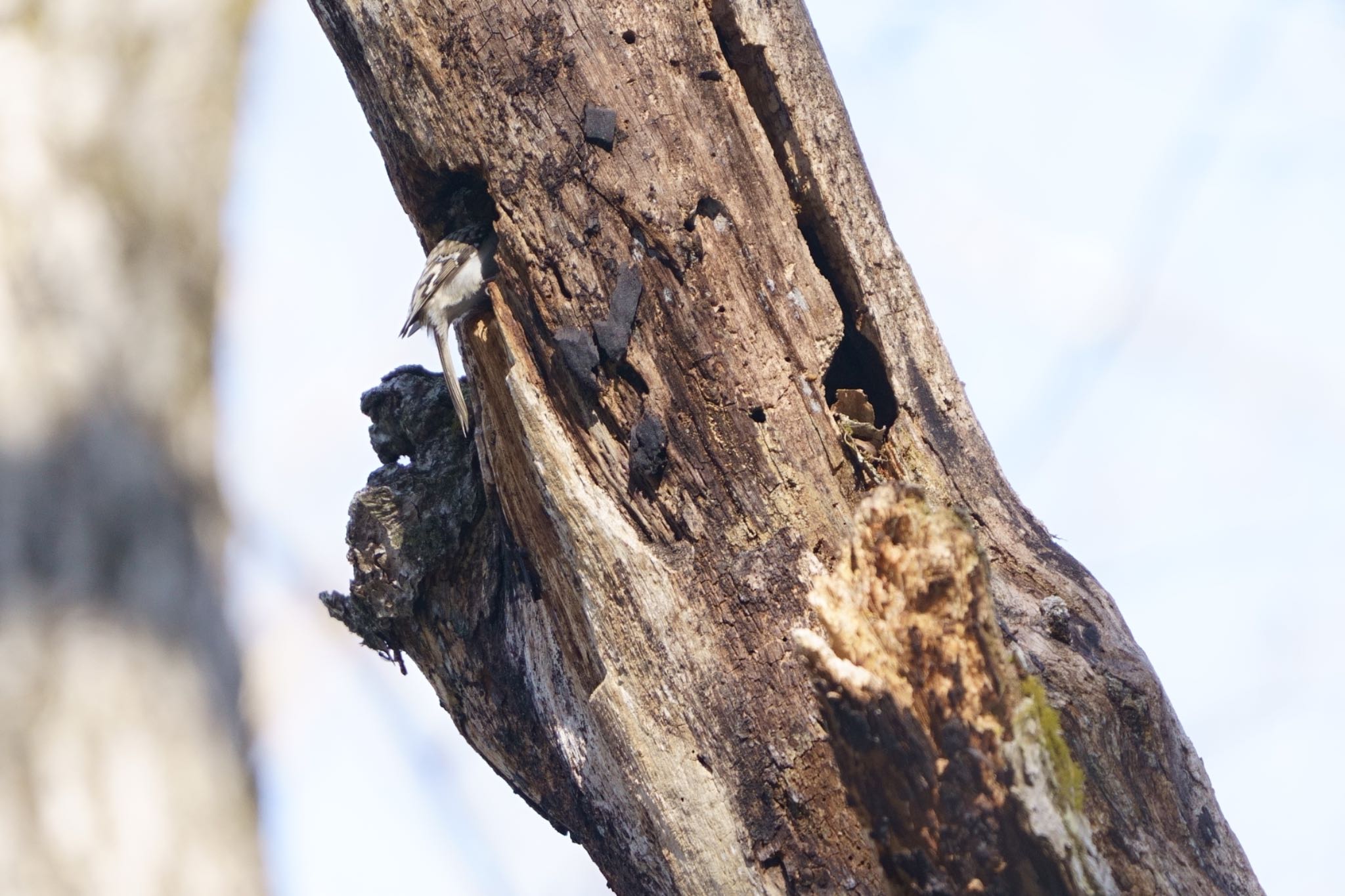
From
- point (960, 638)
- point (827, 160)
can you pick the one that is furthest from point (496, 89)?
point (960, 638)

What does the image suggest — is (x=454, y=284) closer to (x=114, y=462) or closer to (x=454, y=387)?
(x=454, y=387)

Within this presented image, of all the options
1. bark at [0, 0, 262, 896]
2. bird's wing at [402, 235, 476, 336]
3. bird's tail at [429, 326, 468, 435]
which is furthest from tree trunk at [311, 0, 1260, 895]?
bark at [0, 0, 262, 896]

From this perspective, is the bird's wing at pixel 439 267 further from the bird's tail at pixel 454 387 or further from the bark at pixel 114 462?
the bark at pixel 114 462

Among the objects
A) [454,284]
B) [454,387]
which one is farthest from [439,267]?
[454,387]

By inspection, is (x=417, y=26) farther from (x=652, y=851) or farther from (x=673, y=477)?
(x=652, y=851)

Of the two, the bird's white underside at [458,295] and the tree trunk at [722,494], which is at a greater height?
the bird's white underside at [458,295]

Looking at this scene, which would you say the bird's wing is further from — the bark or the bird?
the bark

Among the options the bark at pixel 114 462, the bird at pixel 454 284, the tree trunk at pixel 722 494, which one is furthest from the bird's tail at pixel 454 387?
the bark at pixel 114 462
